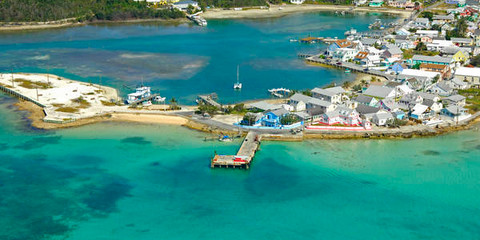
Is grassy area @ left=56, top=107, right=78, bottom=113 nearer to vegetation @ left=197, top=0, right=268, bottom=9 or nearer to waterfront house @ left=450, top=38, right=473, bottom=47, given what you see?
waterfront house @ left=450, top=38, right=473, bottom=47

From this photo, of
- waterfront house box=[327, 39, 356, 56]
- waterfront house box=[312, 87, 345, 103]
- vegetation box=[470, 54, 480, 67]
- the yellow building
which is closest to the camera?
waterfront house box=[312, 87, 345, 103]

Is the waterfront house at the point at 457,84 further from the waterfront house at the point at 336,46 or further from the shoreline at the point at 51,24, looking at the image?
the shoreline at the point at 51,24

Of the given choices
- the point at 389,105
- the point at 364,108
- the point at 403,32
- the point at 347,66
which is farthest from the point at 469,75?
the point at 403,32

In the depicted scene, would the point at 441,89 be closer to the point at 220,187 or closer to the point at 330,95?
the point at 330,95

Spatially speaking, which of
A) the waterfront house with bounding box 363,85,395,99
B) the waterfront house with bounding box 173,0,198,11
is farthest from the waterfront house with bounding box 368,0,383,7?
the waterfront house with bounding box 363,85,395,99

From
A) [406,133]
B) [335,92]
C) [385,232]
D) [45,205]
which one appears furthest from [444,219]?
[45,205]

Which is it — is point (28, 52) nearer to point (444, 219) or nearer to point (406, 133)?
point (406, 133)
